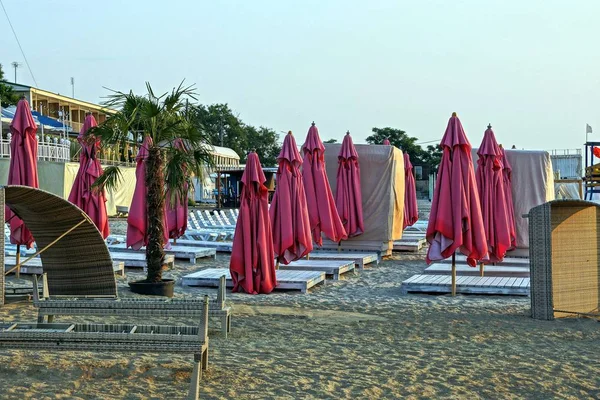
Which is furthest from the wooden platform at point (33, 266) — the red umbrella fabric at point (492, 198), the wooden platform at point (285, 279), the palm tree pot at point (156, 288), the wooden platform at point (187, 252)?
the red umbrella fabric at point (492, 198)

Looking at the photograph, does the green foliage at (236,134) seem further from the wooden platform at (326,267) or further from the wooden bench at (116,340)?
the wooden bench at (116,340)

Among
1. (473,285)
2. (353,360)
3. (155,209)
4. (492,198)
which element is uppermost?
(492,198)

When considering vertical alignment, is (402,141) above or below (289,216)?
above

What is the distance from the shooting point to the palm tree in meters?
9.89

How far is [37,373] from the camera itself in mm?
5324

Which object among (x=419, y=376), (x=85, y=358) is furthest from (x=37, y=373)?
(x=419, y=376)

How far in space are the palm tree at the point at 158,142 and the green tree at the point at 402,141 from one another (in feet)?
163

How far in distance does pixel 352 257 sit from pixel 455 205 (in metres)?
4.23

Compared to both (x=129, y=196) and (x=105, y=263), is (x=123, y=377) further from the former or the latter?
(x=129, y=196)

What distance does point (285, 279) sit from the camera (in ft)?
35.1

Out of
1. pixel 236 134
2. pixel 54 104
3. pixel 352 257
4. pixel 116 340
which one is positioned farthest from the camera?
pixel 236 134

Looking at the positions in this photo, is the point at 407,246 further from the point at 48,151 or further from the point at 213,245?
the point at 48,151

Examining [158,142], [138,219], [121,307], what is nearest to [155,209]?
[158,142]

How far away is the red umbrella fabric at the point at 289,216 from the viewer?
429 inches
